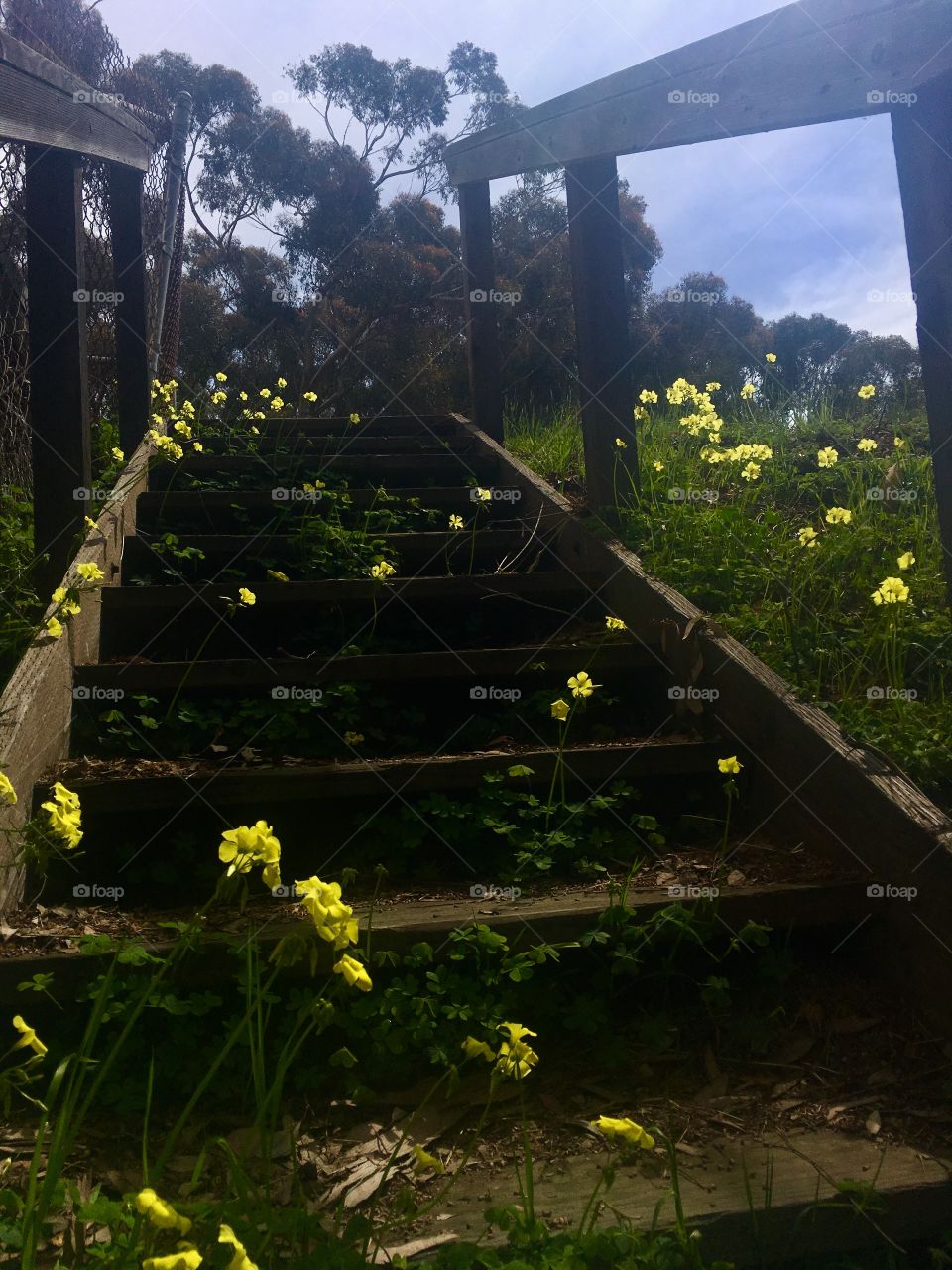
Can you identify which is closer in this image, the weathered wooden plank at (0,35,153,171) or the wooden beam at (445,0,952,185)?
the wooden beam at (445,0,952,185)

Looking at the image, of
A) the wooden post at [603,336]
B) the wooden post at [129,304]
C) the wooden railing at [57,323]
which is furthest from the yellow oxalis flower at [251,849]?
the wooden post at [129,304]

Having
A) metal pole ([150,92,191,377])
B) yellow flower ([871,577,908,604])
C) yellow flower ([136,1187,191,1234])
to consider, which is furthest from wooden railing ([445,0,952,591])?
metal pole ([150,92,191,377])

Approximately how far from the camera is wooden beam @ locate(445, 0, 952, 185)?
2.61m

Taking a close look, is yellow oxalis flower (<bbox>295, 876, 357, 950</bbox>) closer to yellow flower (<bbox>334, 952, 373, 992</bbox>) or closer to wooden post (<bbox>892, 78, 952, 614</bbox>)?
yellow flower (<bbox>334, 952, 373, 992</bbox>)

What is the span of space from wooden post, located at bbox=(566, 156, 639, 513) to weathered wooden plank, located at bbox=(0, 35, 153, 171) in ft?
6.37

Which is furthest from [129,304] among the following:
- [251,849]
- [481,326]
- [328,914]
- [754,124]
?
[328,914]

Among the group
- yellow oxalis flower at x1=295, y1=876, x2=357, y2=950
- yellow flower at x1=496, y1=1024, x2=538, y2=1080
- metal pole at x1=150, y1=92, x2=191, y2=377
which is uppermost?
metal pole at x1=150, y1=92, x2=191, y2=377

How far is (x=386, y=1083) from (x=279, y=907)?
17.5 inches

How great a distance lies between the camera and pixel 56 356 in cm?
353

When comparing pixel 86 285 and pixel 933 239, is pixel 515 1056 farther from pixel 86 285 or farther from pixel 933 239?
pixel 86 285

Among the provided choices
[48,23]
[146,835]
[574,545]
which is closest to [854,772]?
[146,835]

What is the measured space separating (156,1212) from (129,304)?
5.07m

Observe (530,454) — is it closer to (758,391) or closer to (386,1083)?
(758,391)

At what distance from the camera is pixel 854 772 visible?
220 cm
